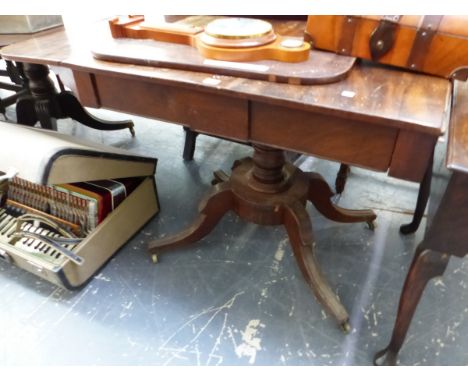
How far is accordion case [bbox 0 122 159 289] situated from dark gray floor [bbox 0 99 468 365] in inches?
3.7

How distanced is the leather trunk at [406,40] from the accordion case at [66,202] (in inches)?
28.0

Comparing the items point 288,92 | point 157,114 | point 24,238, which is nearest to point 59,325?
point 24,238

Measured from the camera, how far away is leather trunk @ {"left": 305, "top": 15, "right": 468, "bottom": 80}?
0.63 m

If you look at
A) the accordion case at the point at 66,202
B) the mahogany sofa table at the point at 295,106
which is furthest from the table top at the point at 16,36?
the accordion case at the point at 66,202

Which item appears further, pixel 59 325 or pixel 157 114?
pixel 59 325

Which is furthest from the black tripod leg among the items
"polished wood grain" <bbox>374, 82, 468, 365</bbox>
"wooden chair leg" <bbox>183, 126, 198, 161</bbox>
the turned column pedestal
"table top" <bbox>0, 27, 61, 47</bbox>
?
"polished wood grain" <bbox>374, 82, 468, 365</bbox>

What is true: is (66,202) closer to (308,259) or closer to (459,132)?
(308,259)

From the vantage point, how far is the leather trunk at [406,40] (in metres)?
0.63

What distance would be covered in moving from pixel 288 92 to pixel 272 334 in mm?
677

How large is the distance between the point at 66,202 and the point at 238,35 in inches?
31.6

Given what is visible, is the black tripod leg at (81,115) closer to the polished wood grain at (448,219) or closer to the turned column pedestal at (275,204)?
the turned column pedestal at (275,204)

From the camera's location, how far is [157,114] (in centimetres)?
80

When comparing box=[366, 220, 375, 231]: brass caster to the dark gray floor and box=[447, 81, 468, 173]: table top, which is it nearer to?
the dark gray floor
